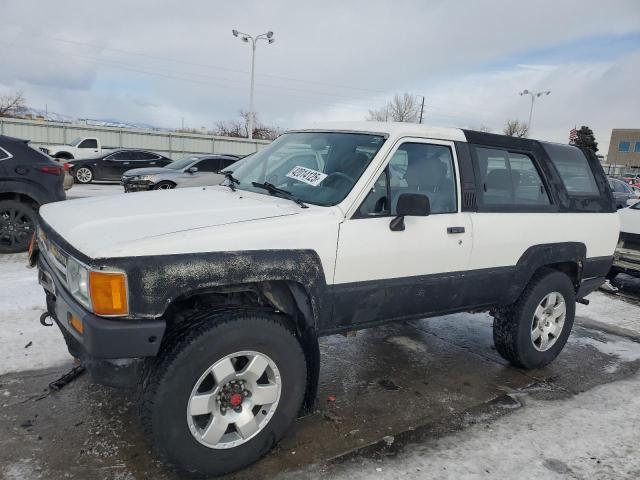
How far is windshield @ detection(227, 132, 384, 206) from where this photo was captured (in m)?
3.26

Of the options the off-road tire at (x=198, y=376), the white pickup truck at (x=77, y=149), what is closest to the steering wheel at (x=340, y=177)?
the off-road tire at (x=198, y=376)

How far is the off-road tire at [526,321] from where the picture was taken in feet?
14.1

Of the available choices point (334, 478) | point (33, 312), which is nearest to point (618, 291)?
point (334, 478)

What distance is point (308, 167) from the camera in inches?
139

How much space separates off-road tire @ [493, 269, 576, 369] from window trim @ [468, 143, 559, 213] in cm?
59

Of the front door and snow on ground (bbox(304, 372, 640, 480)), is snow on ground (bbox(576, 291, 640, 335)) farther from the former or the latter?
the front door

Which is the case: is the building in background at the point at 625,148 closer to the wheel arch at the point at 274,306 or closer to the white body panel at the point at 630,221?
the white body panel at the point at 630,221

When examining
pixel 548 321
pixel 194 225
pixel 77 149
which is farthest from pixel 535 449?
pixel 77 149

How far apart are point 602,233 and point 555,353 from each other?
1.19 metres

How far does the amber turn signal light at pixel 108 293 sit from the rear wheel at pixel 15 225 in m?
5.51

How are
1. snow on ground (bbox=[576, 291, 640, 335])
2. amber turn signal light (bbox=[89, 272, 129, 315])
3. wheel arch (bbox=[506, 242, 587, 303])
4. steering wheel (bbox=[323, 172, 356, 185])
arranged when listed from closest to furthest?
amber turn signal light (bbox=[89, 272, 129, 315]) → steering wheel (bbox=[323, 172, 356, 185]) → wheel arch (bbox=[506, 242, 587, 303]) → snow on ground (bbox=[576, 291, 640, 335])

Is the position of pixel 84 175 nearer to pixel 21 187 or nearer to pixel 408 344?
pixel 21 187

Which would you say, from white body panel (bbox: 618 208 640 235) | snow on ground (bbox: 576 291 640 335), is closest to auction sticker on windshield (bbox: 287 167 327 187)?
snow on ground (bbox: 576 291 640 335)

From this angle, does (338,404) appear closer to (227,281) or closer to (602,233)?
(227,281)
